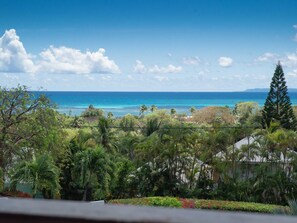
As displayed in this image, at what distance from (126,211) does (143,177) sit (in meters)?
14.4

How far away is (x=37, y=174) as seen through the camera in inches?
440

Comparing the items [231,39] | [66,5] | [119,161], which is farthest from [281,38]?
[119,161]

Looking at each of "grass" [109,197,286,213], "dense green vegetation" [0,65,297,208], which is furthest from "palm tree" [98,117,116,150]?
"grass" [109,197,286,213]

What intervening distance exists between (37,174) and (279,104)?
47.8 feet

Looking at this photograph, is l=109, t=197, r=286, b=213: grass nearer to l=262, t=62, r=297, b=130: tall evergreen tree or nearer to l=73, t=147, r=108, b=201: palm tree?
l=73, t=147, r=108, b=201: palm tree

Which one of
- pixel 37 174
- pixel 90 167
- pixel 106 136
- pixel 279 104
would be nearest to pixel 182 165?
pixel 90 167

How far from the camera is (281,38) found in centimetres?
6531

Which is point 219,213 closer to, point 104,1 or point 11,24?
point 104,1

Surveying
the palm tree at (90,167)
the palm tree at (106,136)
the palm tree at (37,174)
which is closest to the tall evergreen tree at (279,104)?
the palm tree at (106,136)

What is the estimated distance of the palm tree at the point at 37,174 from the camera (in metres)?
10.8

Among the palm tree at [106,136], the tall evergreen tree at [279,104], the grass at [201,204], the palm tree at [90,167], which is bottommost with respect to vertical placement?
the grass at [201,204]

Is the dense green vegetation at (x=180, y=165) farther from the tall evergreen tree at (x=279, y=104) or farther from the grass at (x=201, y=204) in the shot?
the tall evergreen tree at (x=279, y=104)

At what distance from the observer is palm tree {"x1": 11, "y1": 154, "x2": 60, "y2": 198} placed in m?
10.8

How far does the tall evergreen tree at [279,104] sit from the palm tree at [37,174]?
43.5ft
